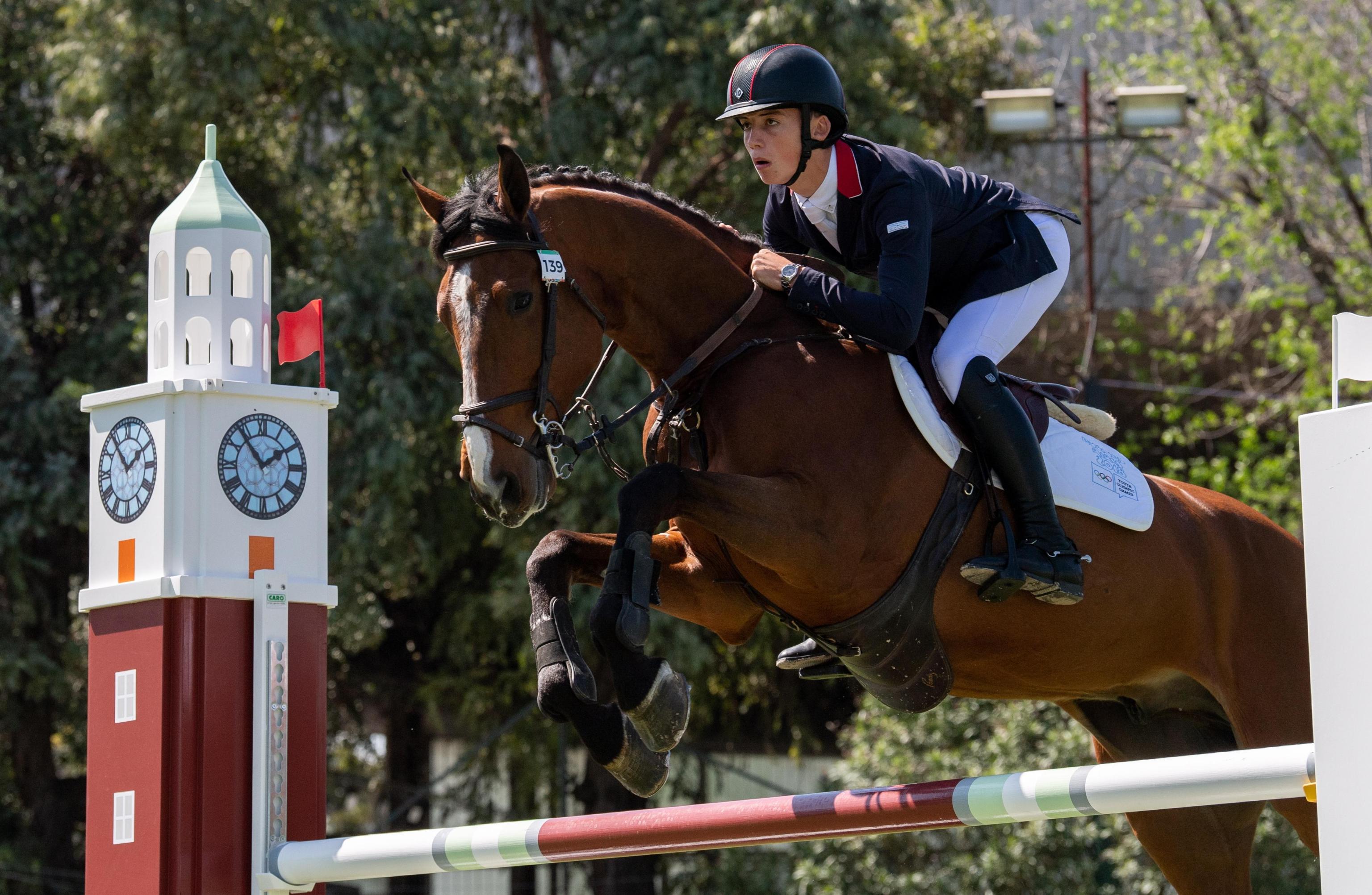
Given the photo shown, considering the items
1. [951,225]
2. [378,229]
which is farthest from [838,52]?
[951,225]

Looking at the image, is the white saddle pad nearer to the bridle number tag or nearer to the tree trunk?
the bridle number tag

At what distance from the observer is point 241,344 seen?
12.1ft

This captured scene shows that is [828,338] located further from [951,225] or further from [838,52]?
[838,52]

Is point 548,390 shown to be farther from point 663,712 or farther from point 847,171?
point 847,171

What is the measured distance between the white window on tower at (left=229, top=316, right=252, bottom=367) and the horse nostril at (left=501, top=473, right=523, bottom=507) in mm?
779

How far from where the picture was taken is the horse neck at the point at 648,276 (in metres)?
3.66

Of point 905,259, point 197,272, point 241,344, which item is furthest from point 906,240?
point 197,272

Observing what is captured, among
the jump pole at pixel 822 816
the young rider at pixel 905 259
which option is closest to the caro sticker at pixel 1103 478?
the young rider at pixel 905 259

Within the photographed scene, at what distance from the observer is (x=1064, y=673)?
3.94m

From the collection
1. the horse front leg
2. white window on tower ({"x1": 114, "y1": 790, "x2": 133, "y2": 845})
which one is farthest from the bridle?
white window on tower ({"x1": 114, "y1": 790, "x2": 133, "y2": 845})

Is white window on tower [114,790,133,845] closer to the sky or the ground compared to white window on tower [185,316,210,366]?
closer to the ground

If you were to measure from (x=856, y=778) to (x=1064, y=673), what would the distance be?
5639 mm

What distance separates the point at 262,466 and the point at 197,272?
53cm

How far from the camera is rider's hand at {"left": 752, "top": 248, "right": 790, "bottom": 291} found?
3.70 m
